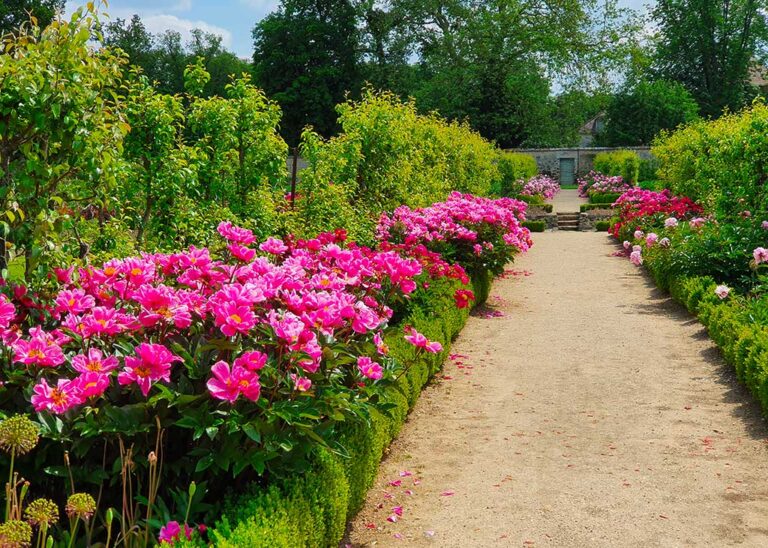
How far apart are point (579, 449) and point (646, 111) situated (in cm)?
3839

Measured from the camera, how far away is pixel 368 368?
127 inches

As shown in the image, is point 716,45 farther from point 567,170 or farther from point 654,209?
point 654,209

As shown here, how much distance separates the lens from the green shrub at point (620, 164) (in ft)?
96.0

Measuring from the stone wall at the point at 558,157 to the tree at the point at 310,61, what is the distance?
9258 millimetres

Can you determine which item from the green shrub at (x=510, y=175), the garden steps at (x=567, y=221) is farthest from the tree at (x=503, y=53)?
the garden steps at (x=567, y=221)

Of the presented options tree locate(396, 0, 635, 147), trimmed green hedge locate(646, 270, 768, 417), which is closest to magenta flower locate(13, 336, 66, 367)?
trimmed green hedge locate(646, 270, 768, 417)

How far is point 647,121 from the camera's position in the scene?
40.1 meters

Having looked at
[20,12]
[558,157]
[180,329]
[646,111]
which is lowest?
[180,329]

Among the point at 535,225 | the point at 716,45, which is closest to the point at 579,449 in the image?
the point at 535,225

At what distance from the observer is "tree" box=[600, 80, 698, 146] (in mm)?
39750

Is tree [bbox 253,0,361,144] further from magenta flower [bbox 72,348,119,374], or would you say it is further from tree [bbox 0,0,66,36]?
magenta flower [bbox 72,348,119,374]

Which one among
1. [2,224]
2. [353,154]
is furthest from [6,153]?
[353,154]

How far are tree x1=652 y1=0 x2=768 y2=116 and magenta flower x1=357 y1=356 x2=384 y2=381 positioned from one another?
1770 inches

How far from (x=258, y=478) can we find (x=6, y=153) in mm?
1943
